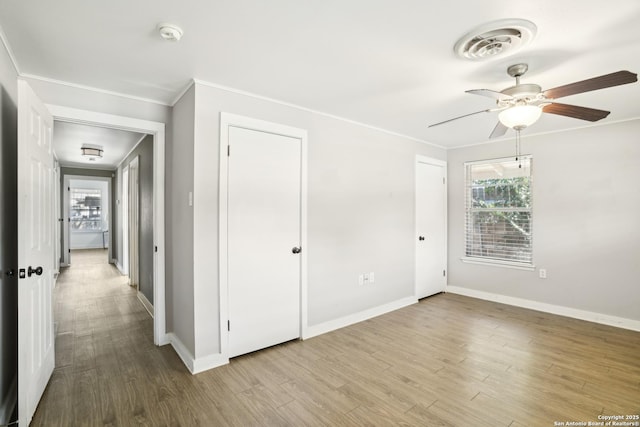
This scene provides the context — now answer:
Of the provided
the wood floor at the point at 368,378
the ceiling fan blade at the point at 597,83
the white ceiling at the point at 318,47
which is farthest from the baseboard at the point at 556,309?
the ceiling fan blade at the point at 597,83

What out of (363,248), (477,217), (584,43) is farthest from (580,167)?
Answer: (363,248)

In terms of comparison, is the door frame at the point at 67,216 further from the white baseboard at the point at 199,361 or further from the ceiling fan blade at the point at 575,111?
the ceiling fan blade at the point at 575,111

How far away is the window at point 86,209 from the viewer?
10.3 m

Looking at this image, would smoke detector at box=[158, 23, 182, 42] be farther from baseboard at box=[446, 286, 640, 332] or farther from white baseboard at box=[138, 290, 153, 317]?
baseboard at box=[446, 286, 640, 332]

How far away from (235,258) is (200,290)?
39 cm

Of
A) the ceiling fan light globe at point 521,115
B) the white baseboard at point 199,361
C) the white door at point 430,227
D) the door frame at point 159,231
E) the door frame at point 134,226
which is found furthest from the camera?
the door frame at point 134,226

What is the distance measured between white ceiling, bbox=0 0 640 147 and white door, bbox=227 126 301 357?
569 mm

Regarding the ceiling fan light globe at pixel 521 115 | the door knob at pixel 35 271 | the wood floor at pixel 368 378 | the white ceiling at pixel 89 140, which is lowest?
the wood floor at pixel 368 378

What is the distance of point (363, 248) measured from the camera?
379cm

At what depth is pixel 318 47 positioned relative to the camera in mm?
2006

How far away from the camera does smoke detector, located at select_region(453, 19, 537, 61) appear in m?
1.74

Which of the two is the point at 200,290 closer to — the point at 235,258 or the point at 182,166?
the point at 235,258

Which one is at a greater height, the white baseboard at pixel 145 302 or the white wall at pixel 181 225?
the white wall at pixel 181 225

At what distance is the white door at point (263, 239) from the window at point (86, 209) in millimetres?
10635
